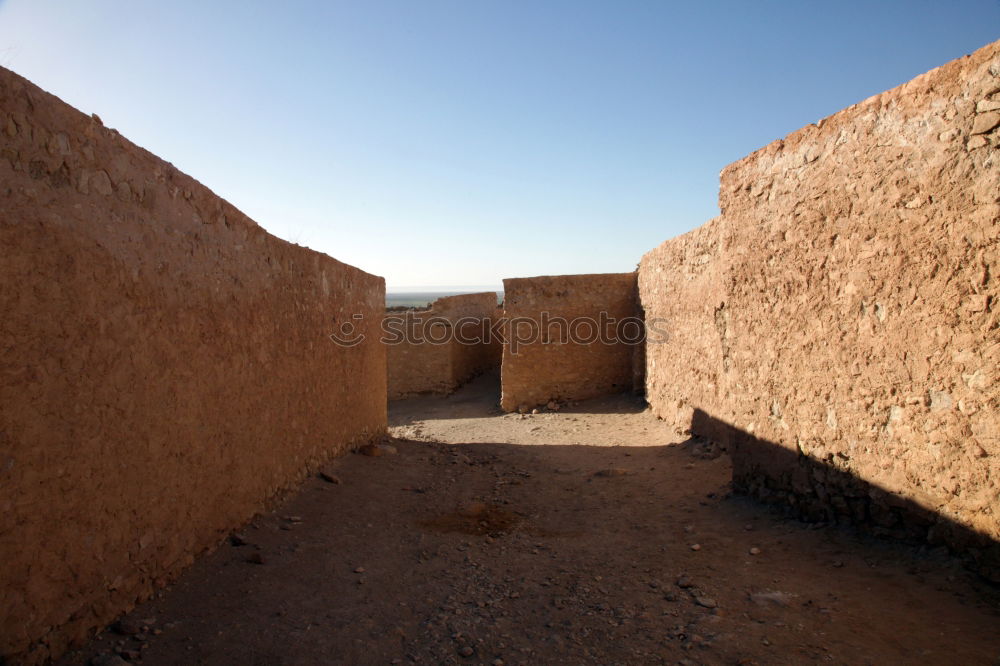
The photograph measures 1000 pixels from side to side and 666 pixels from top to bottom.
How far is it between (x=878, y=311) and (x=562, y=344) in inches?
288

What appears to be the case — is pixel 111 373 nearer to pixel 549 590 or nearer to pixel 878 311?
pixel 549 590

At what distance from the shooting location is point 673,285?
8.04 metres

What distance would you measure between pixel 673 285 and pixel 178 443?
6563 mm

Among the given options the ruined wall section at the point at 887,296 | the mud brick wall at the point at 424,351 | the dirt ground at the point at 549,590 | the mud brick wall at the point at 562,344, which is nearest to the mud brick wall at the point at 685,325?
the mud brick wall at the point at 562,344

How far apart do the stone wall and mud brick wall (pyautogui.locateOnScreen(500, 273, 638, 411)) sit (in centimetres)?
563

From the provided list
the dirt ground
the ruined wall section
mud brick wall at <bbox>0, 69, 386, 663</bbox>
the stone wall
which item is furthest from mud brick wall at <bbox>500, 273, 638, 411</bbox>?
mud brick wall at <bbox>0, 69, 386, 663</bbox>

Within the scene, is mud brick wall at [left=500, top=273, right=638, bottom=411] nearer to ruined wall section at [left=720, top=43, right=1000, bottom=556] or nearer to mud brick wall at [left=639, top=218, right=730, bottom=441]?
mud brick wall at [left=639, top=218, right=730, bottom=441]

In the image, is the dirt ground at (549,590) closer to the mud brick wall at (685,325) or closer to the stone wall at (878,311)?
the stone wall at (878,311)

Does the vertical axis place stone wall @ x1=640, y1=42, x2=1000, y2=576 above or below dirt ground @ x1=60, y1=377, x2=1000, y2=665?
above

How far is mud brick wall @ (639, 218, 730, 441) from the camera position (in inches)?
260

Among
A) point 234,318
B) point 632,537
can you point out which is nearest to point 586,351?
point 632,537

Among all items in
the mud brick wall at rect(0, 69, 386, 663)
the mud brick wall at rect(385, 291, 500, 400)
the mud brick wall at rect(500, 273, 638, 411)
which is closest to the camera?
the mud brick wall at rect(0, 69, 386, 663)

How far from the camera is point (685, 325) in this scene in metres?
7.57

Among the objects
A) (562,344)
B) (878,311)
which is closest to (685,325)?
(562,344)
